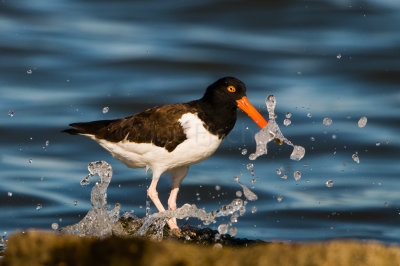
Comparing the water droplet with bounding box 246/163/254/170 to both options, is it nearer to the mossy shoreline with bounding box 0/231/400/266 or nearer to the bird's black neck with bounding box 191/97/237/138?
the bird's black neck with bounding box 191/97/237/138

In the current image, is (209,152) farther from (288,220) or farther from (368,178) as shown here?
(368,178)

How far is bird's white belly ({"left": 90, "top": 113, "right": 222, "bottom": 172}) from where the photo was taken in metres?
6.79

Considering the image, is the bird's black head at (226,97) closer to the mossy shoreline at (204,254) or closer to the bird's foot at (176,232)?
the bird's foot at (176,232)

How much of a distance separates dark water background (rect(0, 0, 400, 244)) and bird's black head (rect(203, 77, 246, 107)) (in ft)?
8.05

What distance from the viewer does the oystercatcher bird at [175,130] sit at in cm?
681

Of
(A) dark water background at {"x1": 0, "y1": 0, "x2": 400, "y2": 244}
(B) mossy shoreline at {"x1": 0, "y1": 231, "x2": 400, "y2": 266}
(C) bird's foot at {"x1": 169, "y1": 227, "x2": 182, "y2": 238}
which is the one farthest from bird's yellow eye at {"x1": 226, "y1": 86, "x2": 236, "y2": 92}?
(B) mossy shoreline at {"x1": 0, "y1": 231, "x2": 400, "y2": 266}

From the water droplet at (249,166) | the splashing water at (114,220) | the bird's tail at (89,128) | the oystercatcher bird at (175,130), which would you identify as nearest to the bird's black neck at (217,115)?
the oystercatcher bird at (175,130)

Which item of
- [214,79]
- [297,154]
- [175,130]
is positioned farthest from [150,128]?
[214,79]

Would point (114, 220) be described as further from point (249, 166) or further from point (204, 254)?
point (249, 166)

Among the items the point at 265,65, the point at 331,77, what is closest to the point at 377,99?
the point at 331,77

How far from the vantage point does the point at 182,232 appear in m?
7.07

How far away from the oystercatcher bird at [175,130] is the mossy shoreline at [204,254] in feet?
9.67

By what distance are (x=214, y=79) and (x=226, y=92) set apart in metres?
7.81

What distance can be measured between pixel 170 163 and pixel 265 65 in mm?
8741
